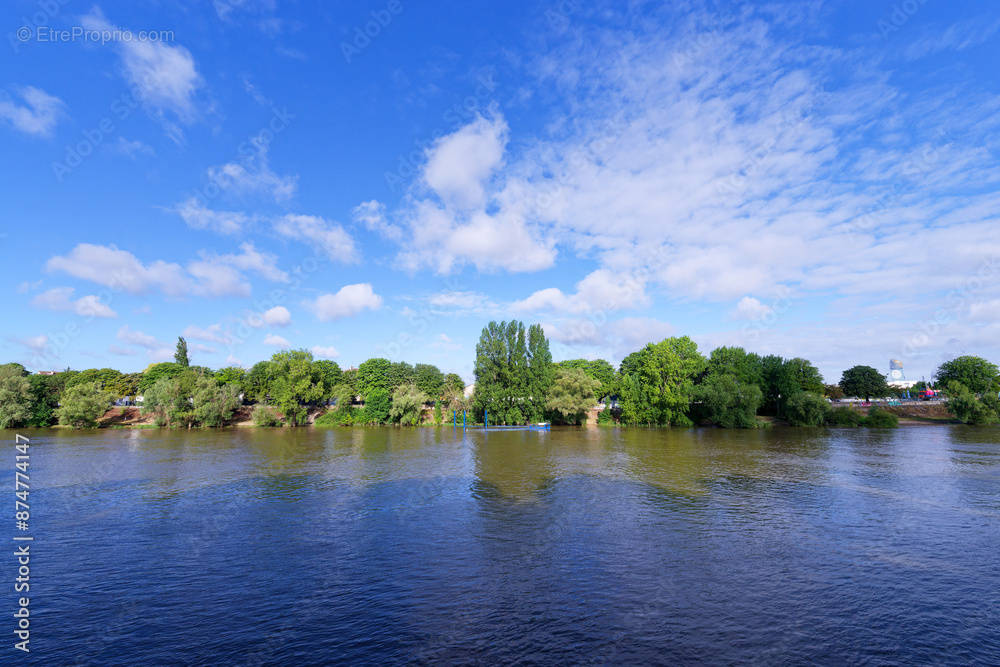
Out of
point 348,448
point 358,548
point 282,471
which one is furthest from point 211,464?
point 358,548

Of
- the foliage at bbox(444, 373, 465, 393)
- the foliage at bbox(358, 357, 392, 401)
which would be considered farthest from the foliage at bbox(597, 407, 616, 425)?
the foliage at bbox(358, 357, 392, 401)

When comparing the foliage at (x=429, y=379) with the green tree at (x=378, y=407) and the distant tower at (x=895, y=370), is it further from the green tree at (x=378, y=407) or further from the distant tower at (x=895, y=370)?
the distant tower at (x=895, y=370)

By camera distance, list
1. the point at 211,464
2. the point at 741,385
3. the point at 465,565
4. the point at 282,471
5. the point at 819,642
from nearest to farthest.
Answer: the point at 819,642 < the point at 465,565 < the point at 282,471 < the point at 211,464 < the point at 741,385

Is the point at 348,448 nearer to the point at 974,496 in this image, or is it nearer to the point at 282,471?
the point at 282,471

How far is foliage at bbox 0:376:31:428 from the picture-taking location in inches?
3548

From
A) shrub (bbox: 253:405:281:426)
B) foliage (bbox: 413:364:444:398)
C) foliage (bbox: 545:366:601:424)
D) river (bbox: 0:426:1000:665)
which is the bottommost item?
river (bbox: 0:426:1000:665)

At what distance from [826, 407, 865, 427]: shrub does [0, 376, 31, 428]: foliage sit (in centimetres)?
15790

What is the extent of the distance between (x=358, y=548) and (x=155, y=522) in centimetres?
1302

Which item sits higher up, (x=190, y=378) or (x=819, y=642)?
(x=190, y=378)

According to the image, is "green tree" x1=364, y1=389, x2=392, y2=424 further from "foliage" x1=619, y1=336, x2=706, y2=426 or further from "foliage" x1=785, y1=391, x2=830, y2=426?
"foliage" x1=785, y1=391, x2=830, y2=426

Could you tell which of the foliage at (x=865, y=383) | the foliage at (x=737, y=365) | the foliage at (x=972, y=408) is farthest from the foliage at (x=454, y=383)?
the foliage at (x=865, y=383)

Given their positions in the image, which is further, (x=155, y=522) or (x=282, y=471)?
(x=282, y=471)

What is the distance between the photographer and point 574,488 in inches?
1345

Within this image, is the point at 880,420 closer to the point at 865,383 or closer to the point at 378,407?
the point at 865,383
